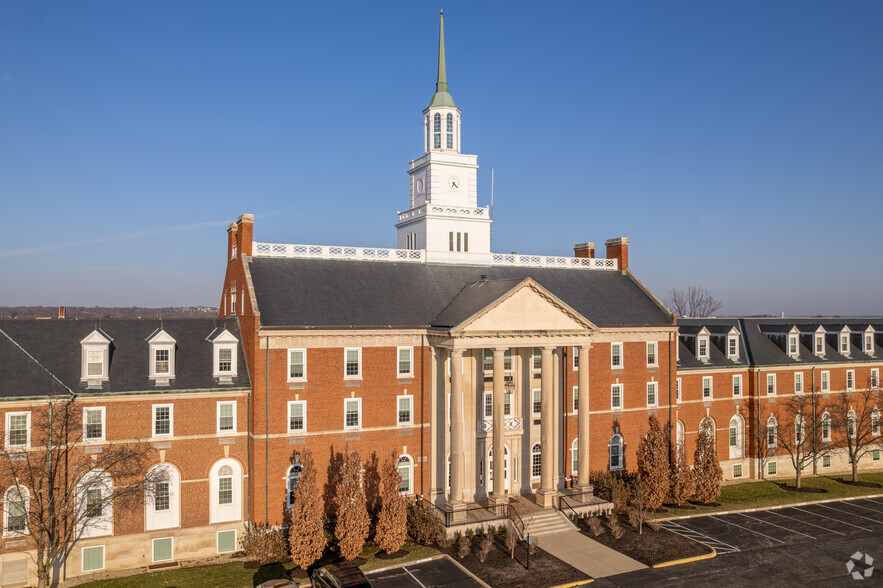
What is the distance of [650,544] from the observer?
3719cm

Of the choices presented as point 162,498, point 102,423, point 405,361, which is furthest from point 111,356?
point 405,361

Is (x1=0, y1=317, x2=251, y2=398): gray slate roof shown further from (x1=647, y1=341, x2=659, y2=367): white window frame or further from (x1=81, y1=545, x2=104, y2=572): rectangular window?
(x1=647, y1=341, x2=659, y2=367): white window frame

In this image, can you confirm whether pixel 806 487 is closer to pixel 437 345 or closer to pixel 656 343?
pixel 656 343

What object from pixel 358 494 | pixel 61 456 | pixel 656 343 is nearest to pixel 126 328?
pixel 61 456

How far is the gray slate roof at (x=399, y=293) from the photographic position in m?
40.5

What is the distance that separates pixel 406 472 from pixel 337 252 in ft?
53.1

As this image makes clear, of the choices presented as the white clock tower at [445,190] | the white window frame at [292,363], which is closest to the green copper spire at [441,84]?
the white clock tower at [445,190]

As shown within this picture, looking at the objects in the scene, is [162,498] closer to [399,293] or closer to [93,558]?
[93,558]

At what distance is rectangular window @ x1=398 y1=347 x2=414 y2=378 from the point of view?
4162 cm

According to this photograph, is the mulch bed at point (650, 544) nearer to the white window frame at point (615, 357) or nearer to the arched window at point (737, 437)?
the white window frame at point (615, 357)

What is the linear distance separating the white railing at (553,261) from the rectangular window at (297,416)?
1975cm

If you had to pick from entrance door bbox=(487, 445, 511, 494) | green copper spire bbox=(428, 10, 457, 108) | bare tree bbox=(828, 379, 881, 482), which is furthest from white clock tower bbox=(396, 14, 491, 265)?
bare tree bbox=(828, 379, 881, 482)

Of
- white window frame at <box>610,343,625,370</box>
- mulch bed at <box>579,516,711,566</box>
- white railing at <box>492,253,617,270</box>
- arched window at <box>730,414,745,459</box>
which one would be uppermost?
white railing at <box>492,253,617,270</box>

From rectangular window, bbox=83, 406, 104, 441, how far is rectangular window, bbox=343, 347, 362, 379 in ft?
45.3
